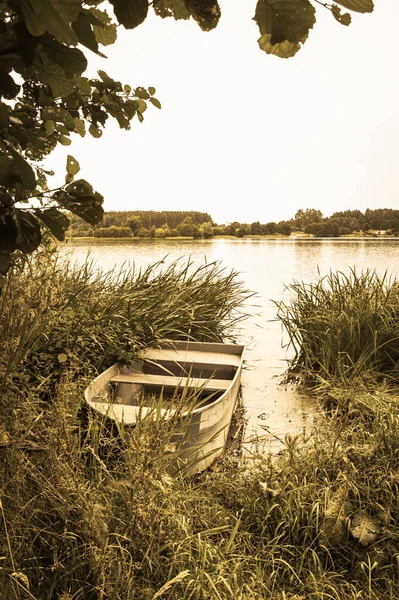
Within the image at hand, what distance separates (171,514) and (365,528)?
1.10m

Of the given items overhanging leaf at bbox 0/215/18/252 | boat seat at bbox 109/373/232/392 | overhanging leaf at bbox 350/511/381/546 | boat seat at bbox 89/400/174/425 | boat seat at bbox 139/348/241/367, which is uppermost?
overhanging leaf at bbox 0/215/18/252

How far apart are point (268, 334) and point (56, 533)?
790cm

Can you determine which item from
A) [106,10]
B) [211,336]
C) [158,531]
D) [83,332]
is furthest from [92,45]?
[211,336]

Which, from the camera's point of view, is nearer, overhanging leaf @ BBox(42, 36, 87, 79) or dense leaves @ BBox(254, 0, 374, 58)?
dense leaves @ BBox(254, 0, 374, 58)

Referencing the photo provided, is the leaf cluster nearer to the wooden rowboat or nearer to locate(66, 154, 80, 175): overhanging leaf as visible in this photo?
locate(66, 154, 80, 175): overhanging leaf

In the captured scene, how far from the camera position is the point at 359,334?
236 inches

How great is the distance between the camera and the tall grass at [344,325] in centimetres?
594

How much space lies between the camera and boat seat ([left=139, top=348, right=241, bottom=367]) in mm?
5271

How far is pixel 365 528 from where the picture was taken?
272cm

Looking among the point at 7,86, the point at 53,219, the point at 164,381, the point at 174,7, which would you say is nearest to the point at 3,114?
the point at 7,86

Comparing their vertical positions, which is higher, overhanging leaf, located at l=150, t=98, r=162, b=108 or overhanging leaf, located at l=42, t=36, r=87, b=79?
overhanging leaf, located at l=150, t=98, r=162, b=108

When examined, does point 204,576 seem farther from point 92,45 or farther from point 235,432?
point 235,432

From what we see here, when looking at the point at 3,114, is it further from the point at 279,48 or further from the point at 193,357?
the point at 193,357

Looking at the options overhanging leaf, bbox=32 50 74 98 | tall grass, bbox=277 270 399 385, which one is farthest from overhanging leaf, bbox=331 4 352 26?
tall grass, bbox=277 270 399 385
